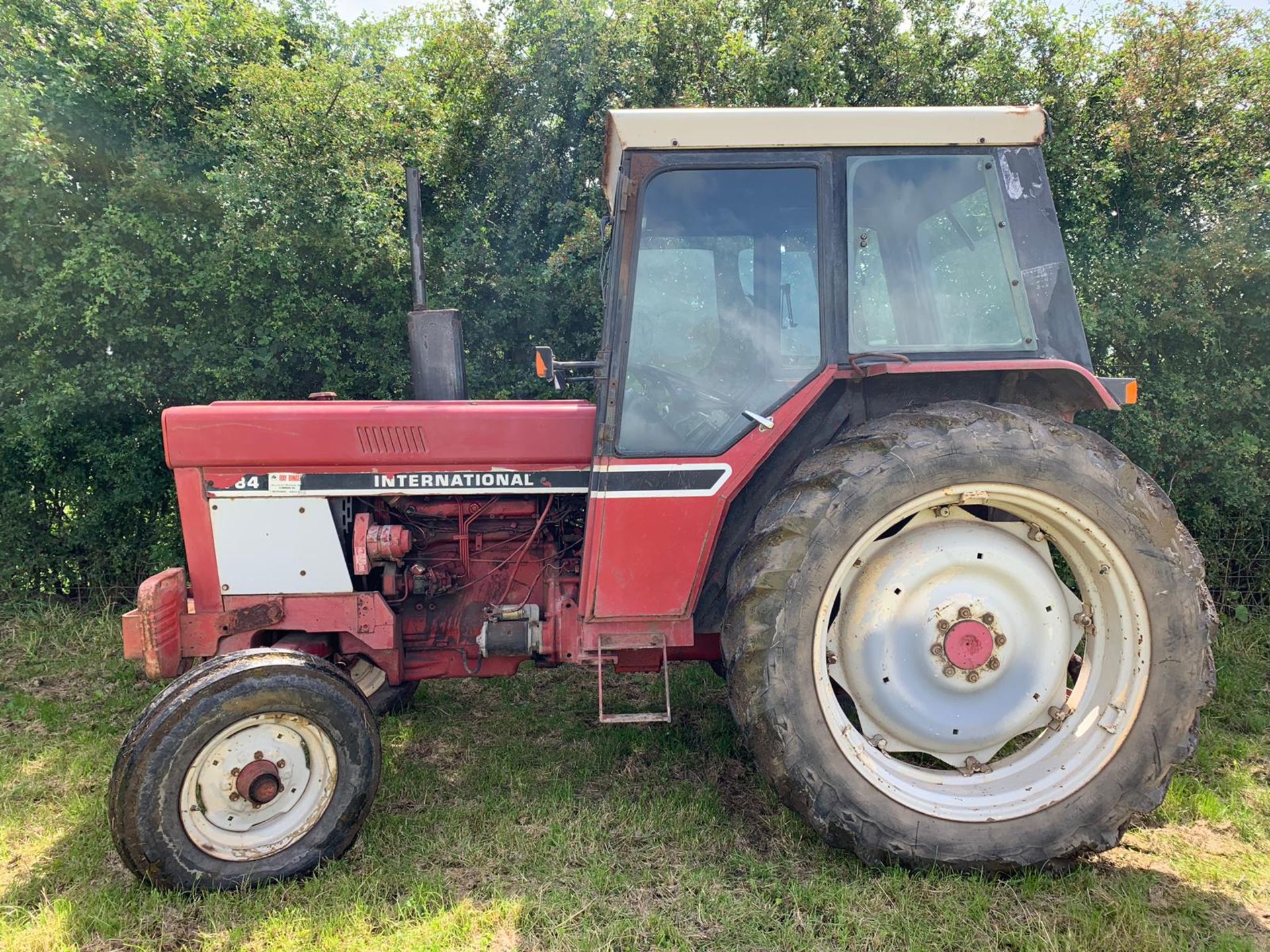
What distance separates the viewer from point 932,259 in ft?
8.73

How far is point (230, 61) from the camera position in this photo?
18.0ft

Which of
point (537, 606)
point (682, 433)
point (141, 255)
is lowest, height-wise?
point (537, 606)

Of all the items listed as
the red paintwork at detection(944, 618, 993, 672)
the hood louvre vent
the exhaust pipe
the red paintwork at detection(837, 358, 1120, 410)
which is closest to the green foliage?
the exhaust pipe

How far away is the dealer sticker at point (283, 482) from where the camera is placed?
113 inches

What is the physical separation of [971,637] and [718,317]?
1355mm

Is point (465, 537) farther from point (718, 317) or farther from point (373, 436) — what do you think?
point (718, 317)

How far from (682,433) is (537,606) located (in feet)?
3.17

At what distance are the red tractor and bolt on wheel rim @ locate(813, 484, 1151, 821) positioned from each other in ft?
0.04

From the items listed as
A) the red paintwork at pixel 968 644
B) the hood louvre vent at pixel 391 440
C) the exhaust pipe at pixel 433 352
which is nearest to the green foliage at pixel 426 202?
the exhaust pipe at pixel 433 352

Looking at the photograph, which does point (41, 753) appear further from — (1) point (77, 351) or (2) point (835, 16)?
(2) point (835, 16)

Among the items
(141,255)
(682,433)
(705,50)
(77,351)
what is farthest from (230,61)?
(682,433)

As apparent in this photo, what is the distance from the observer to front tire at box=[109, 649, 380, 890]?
2.32 metres

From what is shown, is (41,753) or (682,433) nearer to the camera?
(682,433)

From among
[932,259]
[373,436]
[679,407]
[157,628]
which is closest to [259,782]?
[157,628]
